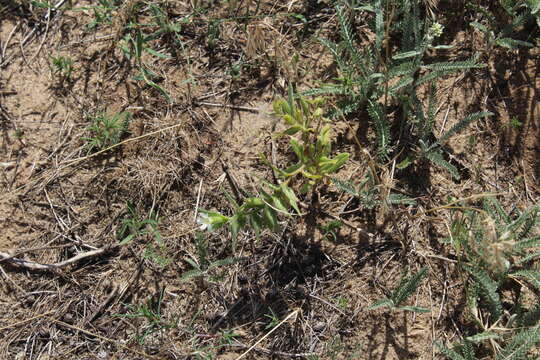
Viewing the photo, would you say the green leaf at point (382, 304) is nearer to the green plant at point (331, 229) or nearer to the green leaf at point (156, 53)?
the green plant at point (331, 229)

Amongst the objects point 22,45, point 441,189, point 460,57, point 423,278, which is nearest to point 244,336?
point 423,278

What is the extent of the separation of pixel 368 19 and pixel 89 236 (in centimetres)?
198

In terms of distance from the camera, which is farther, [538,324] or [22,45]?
[22,45]

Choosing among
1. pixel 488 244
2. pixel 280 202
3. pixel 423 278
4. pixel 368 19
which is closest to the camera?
pixel 488 244

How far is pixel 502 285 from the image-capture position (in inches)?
104

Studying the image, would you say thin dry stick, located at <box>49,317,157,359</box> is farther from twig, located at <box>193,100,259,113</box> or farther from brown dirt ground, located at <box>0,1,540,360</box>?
twig, located at <box>193,100,259,113</box>

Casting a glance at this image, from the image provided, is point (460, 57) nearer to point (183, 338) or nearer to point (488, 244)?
point (488, 244)

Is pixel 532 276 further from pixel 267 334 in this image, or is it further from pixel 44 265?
pixel 44 265

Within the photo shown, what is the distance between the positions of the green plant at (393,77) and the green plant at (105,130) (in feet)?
3.65

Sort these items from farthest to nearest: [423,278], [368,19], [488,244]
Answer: [368,19] → [423,278] → [488,244]

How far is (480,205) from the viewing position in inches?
109

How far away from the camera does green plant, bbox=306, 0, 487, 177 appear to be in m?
2.71

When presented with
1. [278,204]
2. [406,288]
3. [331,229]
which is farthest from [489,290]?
[278,204]

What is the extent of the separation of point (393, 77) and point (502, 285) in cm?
119
